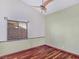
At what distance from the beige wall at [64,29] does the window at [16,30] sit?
1.73m

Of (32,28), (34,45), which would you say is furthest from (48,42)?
(32,28)

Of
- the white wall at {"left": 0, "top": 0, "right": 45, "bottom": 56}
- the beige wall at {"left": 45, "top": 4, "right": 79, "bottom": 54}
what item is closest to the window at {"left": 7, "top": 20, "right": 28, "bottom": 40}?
the white wall at {"left": 0, "top": 0, "right": 45, "bottom": 56}

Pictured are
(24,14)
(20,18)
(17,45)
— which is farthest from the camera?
(24,14)

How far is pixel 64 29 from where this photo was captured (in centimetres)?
500

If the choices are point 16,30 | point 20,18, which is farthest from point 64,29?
point 16,30

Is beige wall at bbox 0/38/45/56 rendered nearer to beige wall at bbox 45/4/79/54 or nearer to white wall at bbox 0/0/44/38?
white wall at bbox 0/0/44/38

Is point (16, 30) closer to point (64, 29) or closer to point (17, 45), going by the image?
point (17, 45)

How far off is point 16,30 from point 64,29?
2436 mm

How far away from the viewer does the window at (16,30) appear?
169 inches

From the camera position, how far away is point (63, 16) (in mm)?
5066

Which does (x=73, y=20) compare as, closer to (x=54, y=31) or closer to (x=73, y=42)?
(x=73, y=42)

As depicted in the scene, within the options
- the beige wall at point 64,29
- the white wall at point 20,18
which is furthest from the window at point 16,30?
the beige wall at point 64,29

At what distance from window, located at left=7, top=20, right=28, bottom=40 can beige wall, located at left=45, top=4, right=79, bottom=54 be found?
1.73 metres

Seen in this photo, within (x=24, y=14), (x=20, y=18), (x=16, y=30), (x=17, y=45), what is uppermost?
(x=24, y=14)
